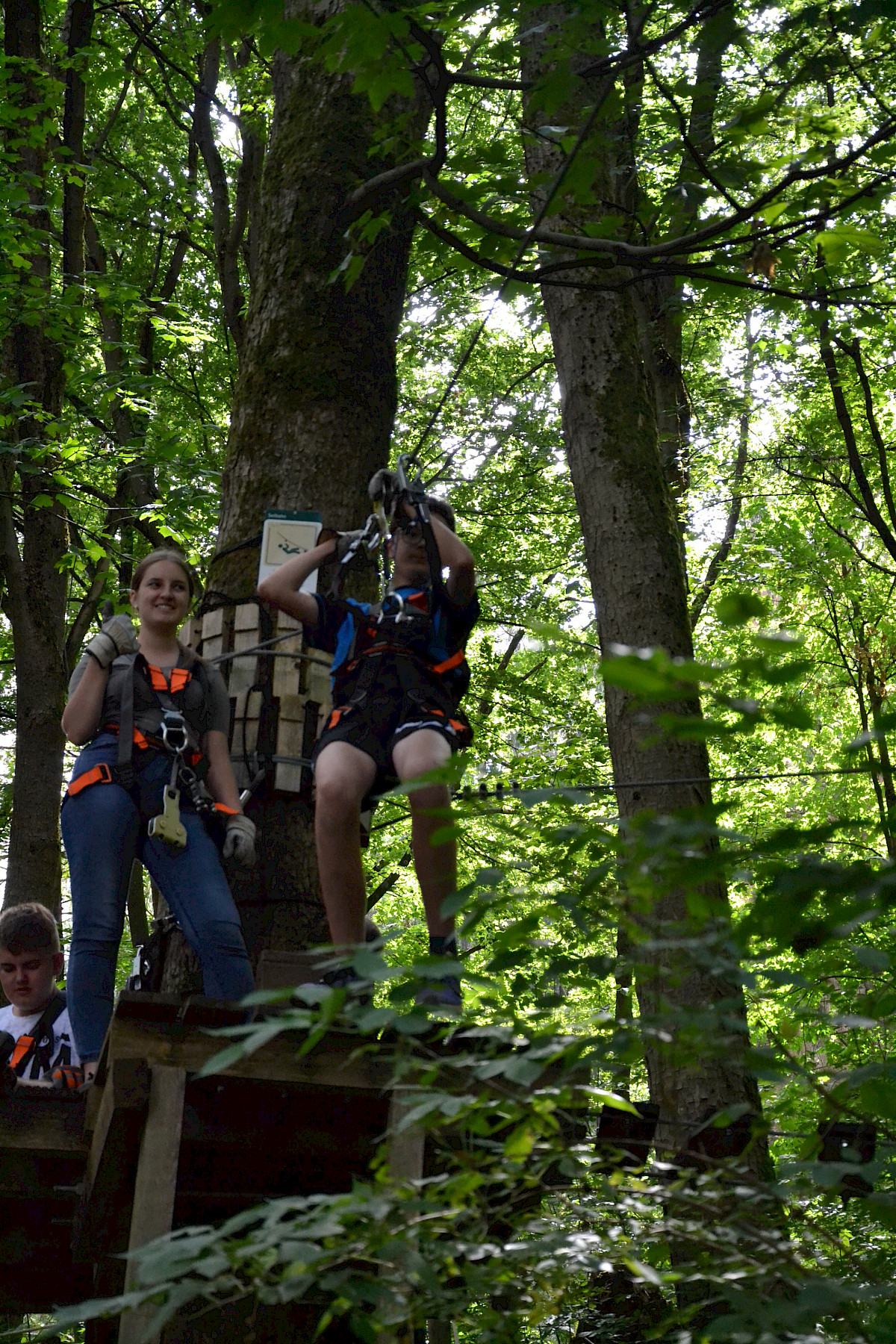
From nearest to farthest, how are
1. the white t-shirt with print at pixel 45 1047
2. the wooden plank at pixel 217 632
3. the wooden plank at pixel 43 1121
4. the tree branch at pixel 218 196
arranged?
the wooden plank at pixel 43 1121 → the white t-shirt with print at pixel 45 1047 → the wooden plank at pixel 217 632 → the tree branch at pixel 218 196

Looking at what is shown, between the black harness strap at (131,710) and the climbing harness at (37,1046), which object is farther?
the climbing harness at (37,1046)

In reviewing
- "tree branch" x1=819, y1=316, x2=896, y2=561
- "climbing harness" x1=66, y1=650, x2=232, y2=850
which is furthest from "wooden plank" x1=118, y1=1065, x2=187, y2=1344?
"tree branch" x1=819, y1=316, x2=896, y2=561

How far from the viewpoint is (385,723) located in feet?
12.9

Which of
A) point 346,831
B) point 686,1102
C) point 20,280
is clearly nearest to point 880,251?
point 346,831

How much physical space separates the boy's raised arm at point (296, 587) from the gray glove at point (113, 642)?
467 mm

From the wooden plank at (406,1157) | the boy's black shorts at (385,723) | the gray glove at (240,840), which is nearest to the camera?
the wooden plank at (406,1157)

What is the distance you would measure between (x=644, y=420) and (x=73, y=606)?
11190mm

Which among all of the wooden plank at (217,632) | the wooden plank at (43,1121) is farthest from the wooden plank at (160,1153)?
the wooden plank at (217,632)

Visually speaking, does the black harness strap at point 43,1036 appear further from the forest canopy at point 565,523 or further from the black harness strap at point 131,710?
the forest canopy at point 565,523

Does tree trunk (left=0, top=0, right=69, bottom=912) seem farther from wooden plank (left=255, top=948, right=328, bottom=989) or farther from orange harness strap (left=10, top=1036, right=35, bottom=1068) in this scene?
wooden plank (left=255, top=948, right=328, bottom=989)

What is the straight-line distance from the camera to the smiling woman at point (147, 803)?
3959mm

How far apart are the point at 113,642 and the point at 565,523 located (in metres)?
11.0

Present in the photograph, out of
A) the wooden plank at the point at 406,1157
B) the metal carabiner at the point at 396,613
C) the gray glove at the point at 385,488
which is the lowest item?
the wooden plank at the point at 406,1157

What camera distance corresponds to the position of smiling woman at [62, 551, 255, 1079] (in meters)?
3.96
